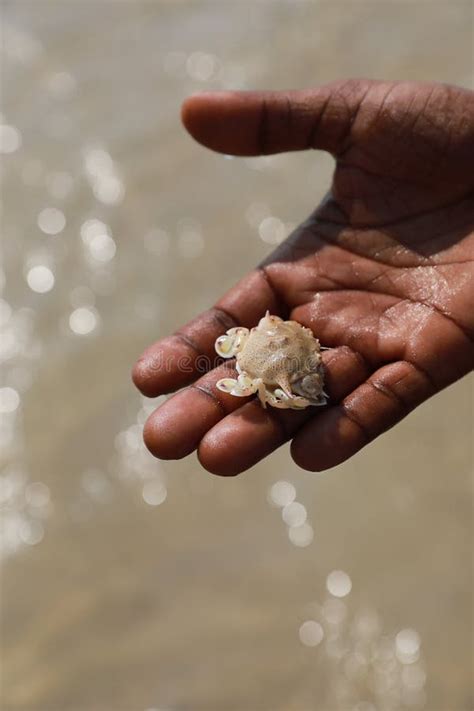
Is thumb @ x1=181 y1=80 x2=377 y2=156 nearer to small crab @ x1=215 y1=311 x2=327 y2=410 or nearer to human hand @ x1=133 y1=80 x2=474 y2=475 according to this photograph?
human hand @ x1=133 y1=80 x2=474 y2=475

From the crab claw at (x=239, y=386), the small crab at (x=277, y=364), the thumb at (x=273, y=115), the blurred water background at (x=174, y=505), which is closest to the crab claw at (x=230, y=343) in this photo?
the small crab at (x=277, y=364)

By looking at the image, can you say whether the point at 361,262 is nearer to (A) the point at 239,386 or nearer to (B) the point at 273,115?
(B) the point at 273,115

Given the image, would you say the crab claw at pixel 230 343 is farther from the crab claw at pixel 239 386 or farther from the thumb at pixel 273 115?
the thumb at pixel 273 115

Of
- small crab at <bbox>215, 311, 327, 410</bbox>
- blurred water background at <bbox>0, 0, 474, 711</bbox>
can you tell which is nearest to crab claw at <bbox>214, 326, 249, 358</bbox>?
small crab at <bbox>215, 311, 327, 410</bbox>

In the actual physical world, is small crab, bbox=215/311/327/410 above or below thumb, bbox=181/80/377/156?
below

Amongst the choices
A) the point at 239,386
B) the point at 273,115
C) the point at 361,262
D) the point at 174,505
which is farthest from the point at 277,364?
the point at 174,505

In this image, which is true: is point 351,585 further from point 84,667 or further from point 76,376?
point 76,376
